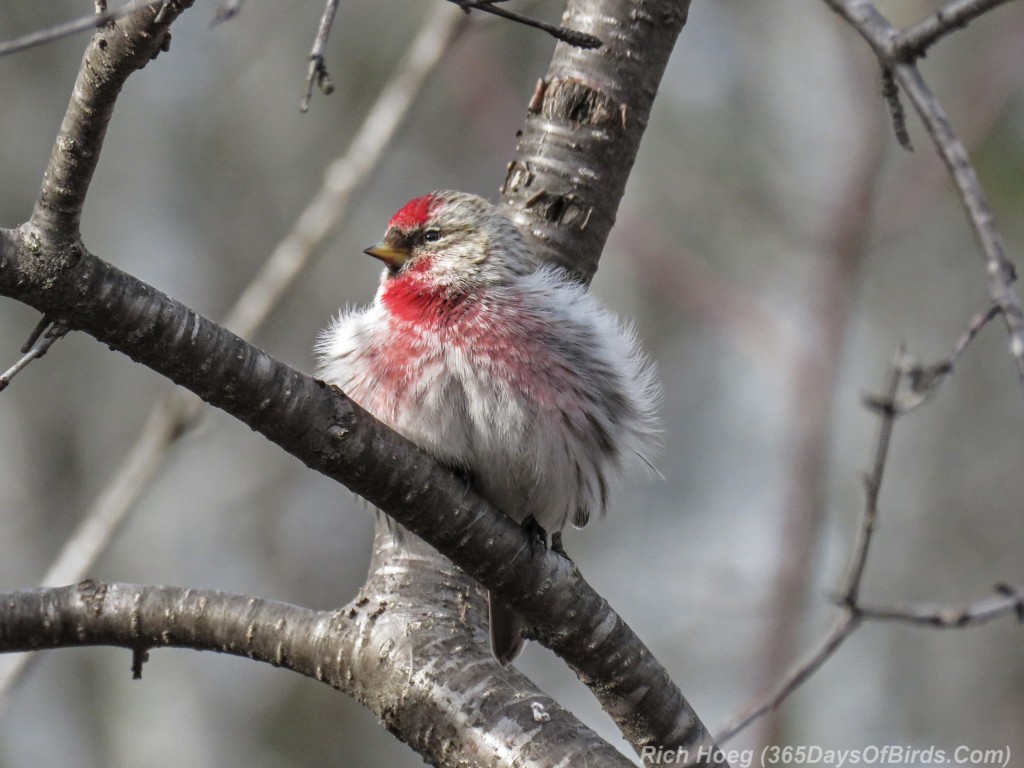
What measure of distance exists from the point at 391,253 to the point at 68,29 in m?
2.38

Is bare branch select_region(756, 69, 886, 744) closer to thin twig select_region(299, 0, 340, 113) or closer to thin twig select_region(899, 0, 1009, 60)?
thin twig select_region(899, 0, 1009, 60)

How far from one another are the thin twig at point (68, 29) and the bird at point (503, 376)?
1.66 m

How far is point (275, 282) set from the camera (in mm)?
5027

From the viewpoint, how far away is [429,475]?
275 cm

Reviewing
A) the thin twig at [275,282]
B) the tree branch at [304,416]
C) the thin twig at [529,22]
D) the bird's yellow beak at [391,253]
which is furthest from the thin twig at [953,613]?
the thin twig at [275,282]

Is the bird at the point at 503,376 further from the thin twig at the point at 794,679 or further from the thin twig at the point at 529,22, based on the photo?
the thin twig at the point at 529,22

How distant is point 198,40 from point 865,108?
7606 millimetres

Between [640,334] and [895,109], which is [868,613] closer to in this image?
[895,109]

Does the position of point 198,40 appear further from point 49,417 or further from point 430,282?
point 430,282

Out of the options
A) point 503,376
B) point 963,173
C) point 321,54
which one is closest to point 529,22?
→ point 321,54

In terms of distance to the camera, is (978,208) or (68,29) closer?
(68,29)

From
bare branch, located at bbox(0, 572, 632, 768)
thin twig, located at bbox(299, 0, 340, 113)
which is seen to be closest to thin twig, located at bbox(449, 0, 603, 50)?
thin twig, located at bbox(299, 0, 340, 113)

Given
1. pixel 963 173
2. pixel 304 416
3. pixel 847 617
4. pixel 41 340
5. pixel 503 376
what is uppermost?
pixel 963 173

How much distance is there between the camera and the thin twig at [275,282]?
425 cm
